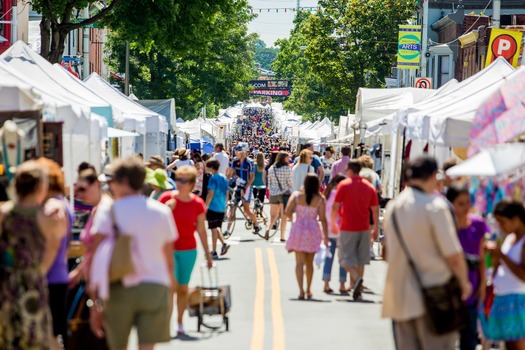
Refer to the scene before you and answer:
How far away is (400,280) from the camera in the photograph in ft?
26.7

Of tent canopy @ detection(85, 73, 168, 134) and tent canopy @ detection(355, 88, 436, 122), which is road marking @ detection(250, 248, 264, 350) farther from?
tent canopy @ detection(355, 88, 436, 122)

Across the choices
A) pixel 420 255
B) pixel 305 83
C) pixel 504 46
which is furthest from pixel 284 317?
pixel 305 83

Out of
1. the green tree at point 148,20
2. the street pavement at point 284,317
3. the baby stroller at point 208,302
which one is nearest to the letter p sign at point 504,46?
the green tree at point 148,20

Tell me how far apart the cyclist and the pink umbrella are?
38.1ft

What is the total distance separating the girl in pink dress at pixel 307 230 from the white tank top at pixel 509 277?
5.70m

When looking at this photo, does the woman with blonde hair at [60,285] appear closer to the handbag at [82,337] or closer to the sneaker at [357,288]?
the handbag at [82,337]

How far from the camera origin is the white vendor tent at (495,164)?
10.3m

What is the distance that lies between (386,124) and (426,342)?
17290 mm

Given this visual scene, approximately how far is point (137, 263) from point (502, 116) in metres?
5.95

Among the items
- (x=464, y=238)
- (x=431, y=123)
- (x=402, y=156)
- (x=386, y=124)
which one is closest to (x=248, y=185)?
(x=386, y=124)

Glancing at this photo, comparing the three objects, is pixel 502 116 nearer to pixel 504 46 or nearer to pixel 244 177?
pixel 244 177

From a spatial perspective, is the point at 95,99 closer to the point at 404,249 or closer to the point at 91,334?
the point at 91,334

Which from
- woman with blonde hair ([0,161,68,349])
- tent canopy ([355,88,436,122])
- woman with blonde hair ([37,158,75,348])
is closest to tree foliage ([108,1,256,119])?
tent canopy ([355,88,436,122])

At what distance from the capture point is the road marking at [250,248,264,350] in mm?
11758
